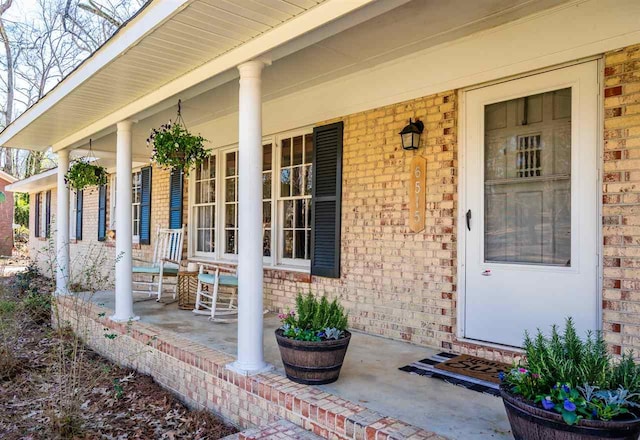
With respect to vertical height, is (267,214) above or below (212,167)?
below

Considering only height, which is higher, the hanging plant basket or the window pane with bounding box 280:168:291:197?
the hanging plant basket

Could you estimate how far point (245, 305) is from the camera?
308cm

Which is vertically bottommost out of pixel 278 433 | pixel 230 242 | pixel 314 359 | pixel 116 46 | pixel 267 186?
pixel 278 433

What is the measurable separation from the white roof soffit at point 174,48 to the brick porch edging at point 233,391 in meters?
2.06

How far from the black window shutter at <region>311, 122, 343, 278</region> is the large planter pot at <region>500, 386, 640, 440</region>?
262 cm

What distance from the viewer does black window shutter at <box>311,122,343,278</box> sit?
4.38m

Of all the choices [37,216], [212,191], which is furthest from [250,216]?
[37,216]

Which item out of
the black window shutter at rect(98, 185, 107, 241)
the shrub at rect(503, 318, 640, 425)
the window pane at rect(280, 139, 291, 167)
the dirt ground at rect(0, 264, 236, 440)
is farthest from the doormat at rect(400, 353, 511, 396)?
the black window shutter at rect(98, 185, 107, 241)

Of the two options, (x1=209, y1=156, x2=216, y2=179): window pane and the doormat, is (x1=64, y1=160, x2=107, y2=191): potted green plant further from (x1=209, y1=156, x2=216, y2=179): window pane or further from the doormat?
the doormat

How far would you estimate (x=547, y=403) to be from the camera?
5.61ft

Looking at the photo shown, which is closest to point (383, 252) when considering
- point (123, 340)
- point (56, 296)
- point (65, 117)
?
point (123, 340)

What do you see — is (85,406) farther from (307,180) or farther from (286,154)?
(286,154)

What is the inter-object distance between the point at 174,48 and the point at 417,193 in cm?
211

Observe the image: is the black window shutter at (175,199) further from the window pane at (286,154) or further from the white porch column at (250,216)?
the white porch column at (250,216)
